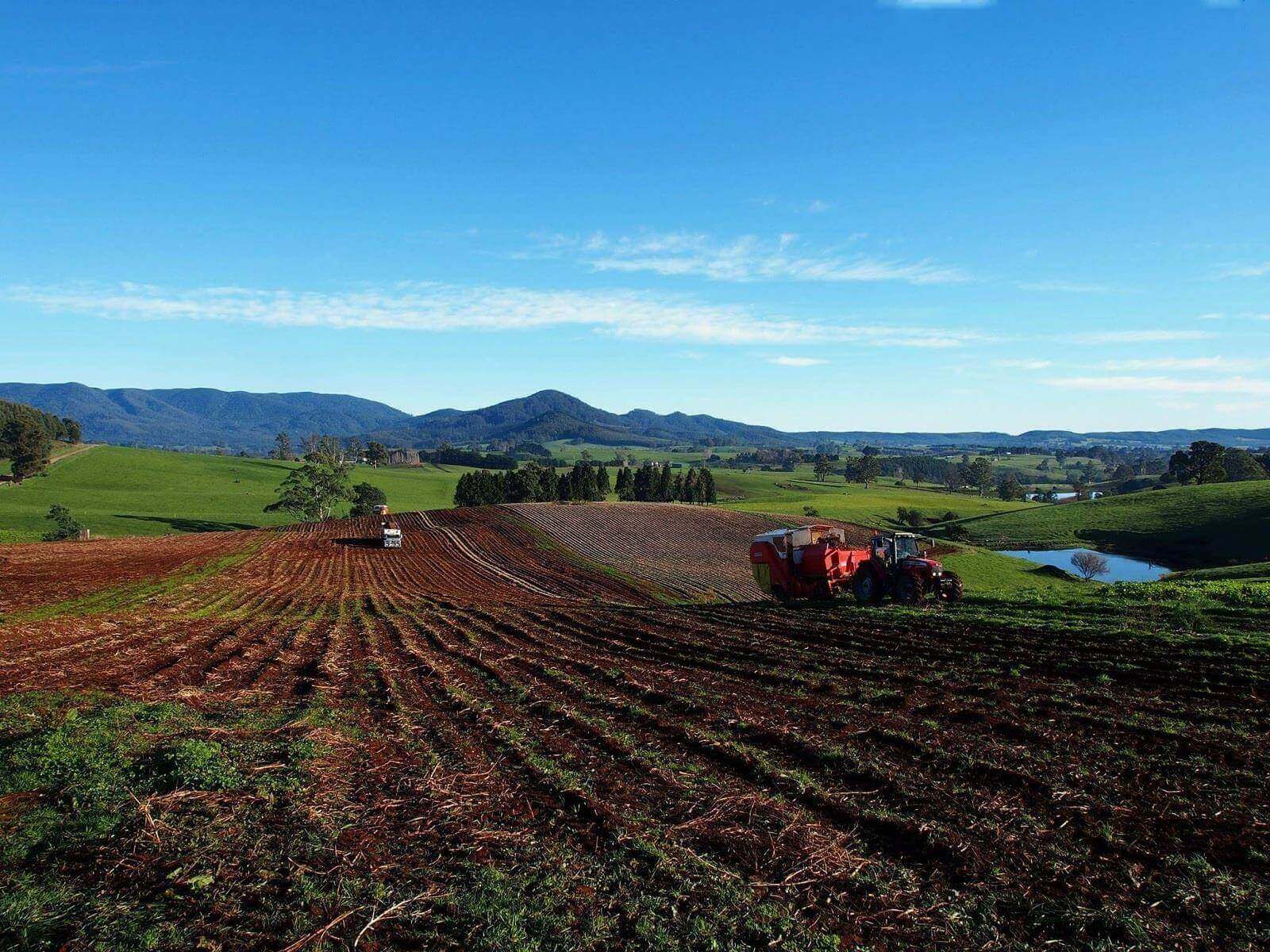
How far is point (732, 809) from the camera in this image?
853 cm

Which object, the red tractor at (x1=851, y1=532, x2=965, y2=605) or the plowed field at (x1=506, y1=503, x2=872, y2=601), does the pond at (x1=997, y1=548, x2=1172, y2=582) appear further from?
the red tractor at (x1=851, y1=532, x2=965, y2=605)

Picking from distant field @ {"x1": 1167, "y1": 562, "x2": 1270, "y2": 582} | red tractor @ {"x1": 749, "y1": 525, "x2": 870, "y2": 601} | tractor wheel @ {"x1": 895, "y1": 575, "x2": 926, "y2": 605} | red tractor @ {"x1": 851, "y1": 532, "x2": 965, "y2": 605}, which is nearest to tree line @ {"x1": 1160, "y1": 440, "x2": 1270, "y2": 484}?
distant field @ {"x1": 1167, "y1": 562, "x2": 1270, "y2": 582}

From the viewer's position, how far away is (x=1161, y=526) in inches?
3332

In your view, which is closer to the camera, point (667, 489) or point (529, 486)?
point (529, 486)

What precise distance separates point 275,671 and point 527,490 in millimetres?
105179

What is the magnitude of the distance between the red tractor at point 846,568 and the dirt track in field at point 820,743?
2.11 metres

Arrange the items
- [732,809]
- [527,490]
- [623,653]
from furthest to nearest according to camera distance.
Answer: [527,490] < [623,653] < [732,809]

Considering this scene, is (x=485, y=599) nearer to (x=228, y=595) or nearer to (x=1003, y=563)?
(x=228, y=595)

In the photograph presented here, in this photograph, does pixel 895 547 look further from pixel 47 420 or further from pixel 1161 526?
pixel 47 420

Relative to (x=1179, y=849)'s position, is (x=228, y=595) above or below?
below

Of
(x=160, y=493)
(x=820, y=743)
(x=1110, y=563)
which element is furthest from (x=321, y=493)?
(x=820, y=743)

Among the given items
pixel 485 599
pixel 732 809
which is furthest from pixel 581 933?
pixel 485 599

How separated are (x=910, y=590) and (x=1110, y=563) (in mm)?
A: 69502

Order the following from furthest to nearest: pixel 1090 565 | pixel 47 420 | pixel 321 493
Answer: pixel 47 420
pixel 321 493
pixel 1090 565
